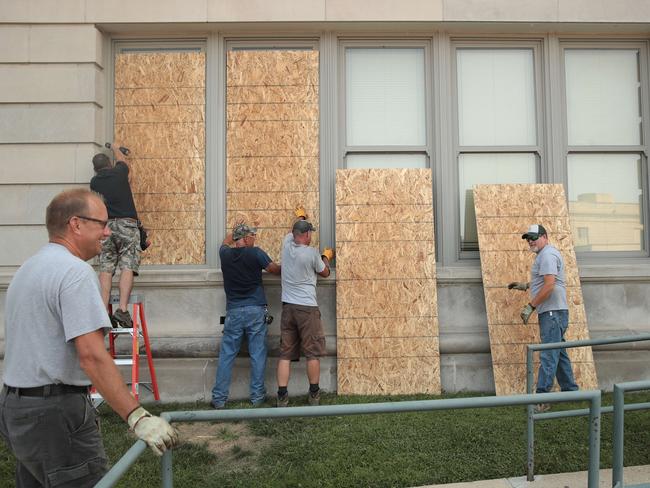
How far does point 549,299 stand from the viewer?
693 cm

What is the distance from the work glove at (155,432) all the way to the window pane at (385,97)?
20.0ft

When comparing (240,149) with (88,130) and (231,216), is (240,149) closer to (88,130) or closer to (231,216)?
(231,216)

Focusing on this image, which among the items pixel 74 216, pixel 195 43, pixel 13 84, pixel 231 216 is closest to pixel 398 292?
pixel 231 216

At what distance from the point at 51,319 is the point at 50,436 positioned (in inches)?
21.7

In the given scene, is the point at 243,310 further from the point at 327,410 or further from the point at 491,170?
the point at 327,410

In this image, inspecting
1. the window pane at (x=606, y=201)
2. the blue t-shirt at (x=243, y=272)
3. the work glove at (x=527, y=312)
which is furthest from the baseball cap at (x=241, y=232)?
the window pane at (x=606, y=201)

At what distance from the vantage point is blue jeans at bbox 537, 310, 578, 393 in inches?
262

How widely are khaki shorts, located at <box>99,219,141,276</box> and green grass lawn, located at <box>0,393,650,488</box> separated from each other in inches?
71.5

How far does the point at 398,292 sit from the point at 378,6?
3.77 metres

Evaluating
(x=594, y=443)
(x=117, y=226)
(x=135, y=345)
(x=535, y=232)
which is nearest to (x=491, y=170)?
(x=535, y=232)

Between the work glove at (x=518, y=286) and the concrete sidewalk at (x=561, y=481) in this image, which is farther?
the work glove at (x=518, y=286)

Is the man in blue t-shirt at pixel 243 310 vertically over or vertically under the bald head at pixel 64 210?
under

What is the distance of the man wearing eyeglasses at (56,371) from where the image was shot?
275cm

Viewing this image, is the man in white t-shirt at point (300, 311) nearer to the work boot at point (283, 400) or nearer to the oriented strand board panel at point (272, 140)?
the work boot at point (283, 400)
